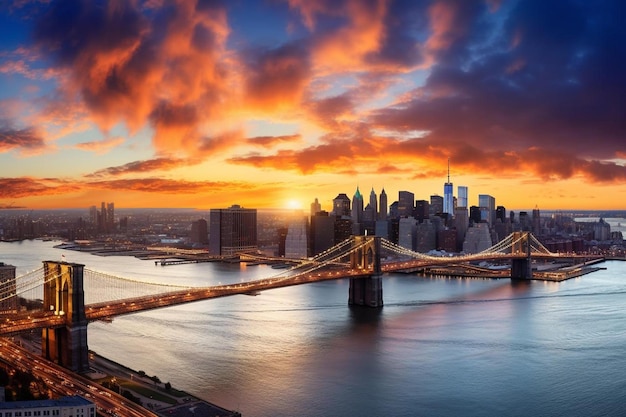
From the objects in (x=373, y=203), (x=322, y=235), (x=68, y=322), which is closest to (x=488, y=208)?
(x=373, y=203)

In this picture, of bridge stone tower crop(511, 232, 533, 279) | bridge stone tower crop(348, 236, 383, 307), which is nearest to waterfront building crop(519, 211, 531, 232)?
bridge stone tower crop(511, 232, 533, 279)

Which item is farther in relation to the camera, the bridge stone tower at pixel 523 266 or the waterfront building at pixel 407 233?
the waterfront building at pixel 407 233

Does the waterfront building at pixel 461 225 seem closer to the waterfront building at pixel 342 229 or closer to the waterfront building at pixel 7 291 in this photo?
the waterfront building at pixel 342 229

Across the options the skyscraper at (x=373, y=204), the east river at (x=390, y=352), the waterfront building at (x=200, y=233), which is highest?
the skyscraper at (x=373, y=204)

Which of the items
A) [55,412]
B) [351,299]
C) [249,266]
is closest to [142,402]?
[55,412]

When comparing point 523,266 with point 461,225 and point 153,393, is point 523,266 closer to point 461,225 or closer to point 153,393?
point 461,225

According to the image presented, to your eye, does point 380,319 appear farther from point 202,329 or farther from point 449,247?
point 449,247

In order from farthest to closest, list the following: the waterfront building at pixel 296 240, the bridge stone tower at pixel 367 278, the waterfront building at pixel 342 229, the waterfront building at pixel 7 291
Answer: the waterfront building at pixel 342 229, the waterfront building at pixel 296 240, the bridge stone tower at pixel 367 278, the waterfront building at pixel 7 291

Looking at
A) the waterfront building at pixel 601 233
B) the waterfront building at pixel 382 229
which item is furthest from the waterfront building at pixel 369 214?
the waterfront building at pixel 601 233
